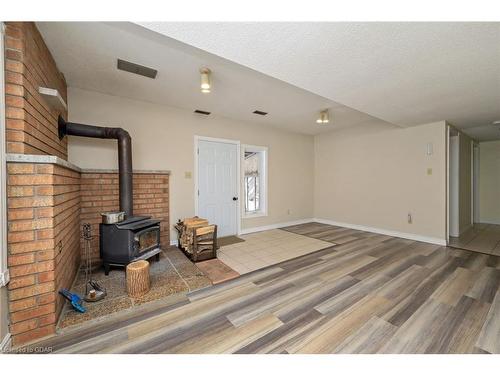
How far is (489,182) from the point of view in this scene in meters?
5.67

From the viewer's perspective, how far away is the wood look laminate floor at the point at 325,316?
1.48 meters

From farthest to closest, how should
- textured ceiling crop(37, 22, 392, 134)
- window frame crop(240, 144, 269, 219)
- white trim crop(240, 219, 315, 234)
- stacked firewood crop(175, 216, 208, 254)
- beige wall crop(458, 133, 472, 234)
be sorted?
window frame crop(240, 144, 269, 219) → white trim crop(240, 219, 315, 234) → beige wall crop(458, 133, 472, 234) → stacked firewood crop(175, 216, 208, 254) → textured ceiling crop(37, 22, 392, 134)

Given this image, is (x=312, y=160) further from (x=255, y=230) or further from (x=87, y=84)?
(x=87, y=84)

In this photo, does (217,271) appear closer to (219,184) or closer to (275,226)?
(219,184)

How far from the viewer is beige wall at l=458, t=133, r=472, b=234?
4413 mm

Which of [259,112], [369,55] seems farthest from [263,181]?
[369,55]

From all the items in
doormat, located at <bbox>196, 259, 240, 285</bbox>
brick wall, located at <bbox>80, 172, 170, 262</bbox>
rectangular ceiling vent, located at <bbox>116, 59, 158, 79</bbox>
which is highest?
rectangular ceiling vent, located at <bbox>116, 59, 158, 79</bbox>

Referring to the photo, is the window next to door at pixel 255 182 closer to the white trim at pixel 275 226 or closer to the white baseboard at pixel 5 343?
the white trim at pixel 275 226

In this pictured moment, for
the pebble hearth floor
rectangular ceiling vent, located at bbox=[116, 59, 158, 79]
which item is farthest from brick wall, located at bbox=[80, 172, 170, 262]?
rectangular ceiling vent, located at bbox=[116, 59, 158, 79]

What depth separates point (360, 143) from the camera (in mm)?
4945

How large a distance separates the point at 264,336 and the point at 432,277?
7.76ft

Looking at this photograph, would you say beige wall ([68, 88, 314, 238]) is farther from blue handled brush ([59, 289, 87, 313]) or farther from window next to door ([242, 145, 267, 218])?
blue handled brush ([59, 289, 87, 313])

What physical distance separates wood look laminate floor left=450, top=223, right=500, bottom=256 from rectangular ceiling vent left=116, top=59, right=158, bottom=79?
5.71 m

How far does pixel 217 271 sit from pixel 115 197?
196 cm
